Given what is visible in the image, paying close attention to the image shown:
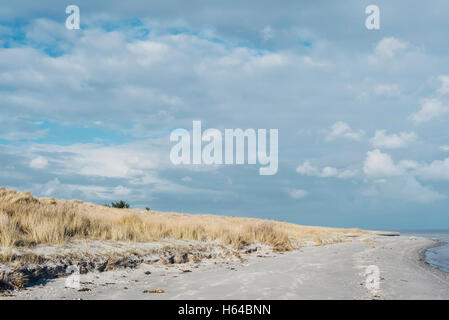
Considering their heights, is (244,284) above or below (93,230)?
below

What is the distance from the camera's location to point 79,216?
15.4 m

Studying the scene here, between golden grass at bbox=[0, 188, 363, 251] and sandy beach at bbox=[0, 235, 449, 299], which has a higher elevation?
golden grass at bbox=[0, 188, 363, 251]

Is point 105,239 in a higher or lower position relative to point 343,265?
higher

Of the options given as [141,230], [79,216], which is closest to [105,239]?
[79,216]

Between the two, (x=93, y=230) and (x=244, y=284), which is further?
(x=93, y=230)

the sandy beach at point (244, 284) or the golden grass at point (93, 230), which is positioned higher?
the golden grass at point (93, 230)

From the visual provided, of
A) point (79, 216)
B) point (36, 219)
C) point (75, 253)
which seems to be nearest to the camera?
point (75, 253)

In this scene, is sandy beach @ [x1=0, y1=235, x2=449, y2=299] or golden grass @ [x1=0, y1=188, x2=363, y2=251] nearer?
sandy beach @ [x1=0, y1=235, x2=449, y2=299]

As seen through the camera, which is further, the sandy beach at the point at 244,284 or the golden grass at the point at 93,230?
the golden grass at the point at 93,230
